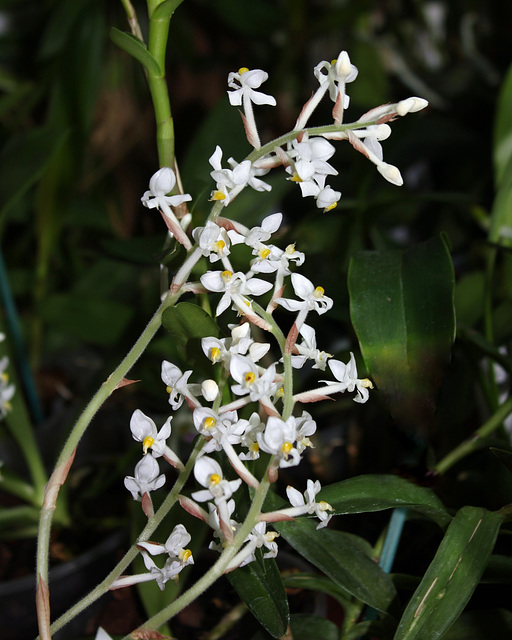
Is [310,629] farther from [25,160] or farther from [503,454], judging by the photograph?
[25,160]

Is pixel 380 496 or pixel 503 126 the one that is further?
pixel 503 126

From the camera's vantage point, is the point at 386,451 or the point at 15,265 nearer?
the point at 386,451

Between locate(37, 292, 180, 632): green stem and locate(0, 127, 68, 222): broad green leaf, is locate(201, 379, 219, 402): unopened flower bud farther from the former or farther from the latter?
locate(0, 127, 68, 222): broad green leaf

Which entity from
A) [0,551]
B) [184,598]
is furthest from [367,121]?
[0,551]

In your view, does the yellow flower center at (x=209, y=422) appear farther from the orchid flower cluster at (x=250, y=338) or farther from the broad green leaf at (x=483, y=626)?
the broad green leaf at (x=483, y=626)

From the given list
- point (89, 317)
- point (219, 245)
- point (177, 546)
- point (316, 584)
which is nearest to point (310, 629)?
point (316, 584)

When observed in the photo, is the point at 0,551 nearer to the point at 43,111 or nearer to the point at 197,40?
the point at 43,111

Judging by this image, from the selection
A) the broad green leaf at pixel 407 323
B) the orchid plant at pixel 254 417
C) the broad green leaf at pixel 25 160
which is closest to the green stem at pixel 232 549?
the orchid plant at pixel 254 417
